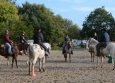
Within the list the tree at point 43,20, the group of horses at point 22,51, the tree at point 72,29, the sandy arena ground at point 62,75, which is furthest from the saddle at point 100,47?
the tree at point 72,29

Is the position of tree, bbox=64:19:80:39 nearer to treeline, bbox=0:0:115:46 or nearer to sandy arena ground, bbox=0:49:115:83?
treeline, bbox=0:0:115:46

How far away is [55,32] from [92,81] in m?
64.8

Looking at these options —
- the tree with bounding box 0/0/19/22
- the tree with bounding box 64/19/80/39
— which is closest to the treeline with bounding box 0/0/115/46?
the tree with bounding box 0/0/19/22

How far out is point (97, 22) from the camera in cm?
8538

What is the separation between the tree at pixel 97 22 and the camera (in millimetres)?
84812

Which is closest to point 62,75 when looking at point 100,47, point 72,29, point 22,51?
point 100,47

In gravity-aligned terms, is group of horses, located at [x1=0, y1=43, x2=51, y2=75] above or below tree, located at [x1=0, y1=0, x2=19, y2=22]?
below

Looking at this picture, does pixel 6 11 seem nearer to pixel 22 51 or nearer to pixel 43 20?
Answer: pixel 22 51

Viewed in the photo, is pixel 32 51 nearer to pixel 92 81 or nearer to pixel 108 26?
pixel 92 81

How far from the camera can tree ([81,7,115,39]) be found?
278 ft

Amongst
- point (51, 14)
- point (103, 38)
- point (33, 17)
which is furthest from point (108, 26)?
point (103, 38)

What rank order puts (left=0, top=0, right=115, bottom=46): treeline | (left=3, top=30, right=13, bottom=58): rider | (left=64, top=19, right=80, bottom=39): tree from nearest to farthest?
1. (left=3, top=30, right=13, bottom=58): rider
2. (left=0, top=0, right=115, bottom=46): treeline
3. (left=64, top=19, right=80, bottom=39): tree

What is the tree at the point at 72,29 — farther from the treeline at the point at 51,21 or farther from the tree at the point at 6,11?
the tree at the point at 6,11

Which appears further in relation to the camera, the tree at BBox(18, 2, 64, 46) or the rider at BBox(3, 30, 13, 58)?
the tree at BBox(18, 2, 64, 46)
